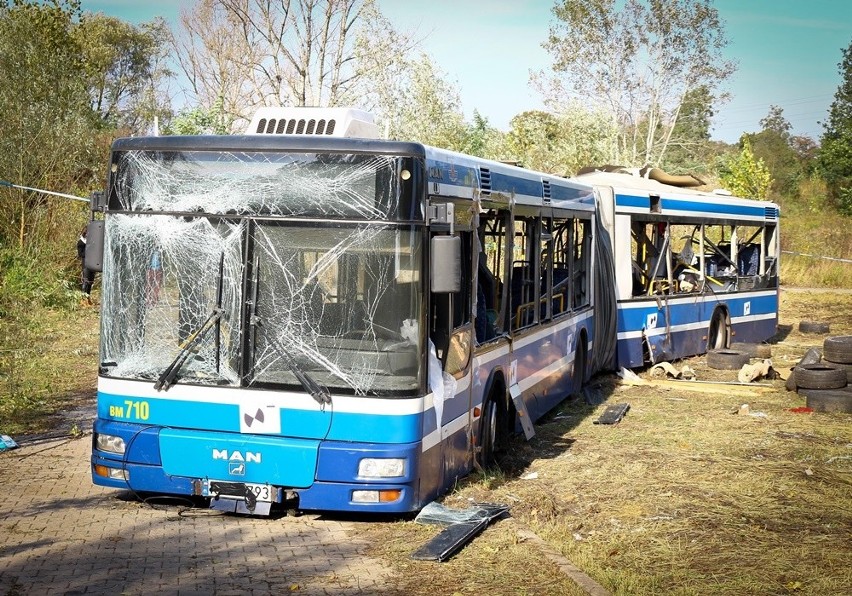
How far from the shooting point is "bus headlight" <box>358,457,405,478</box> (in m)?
7.72

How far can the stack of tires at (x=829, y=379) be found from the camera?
1399 cm

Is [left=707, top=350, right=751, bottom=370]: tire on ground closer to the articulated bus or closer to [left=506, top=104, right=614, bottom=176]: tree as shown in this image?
the articulated bus

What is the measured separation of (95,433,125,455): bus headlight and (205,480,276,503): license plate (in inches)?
30.2

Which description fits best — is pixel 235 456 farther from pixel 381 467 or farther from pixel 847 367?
pixel 847 367

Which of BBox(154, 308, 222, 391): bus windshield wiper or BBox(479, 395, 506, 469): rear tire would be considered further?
BBox(479, 395, 506, 469): rear tire

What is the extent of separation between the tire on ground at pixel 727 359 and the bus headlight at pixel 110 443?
1217 centimetres

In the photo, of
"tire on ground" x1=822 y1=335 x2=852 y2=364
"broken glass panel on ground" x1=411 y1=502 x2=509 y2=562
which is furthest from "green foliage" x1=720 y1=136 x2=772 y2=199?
"broken glass panel on ground" x1=411 y1=502 x2=509 y2=562

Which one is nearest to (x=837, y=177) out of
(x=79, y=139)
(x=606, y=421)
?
(x=79, y=139)

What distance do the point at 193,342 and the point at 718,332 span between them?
1397 centimetres

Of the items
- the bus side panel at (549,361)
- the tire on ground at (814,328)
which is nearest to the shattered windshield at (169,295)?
the bus side panel at (549,361)

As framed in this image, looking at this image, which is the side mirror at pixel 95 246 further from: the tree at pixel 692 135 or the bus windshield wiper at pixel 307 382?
the tree at pixel 692 135

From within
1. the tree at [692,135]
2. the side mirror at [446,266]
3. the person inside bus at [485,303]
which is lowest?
the person inside bus at [485,303]

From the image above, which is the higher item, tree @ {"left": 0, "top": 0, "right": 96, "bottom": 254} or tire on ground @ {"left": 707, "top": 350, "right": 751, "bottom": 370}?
tree @ {"left": 0, "top": 0, "right": 96, "bottom": 254}

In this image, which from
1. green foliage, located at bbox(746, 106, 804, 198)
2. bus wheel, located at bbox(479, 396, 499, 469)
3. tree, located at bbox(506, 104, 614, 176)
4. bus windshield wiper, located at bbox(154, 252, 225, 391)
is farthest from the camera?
green foliage, located at bbox(746, 106, 804, 198)
